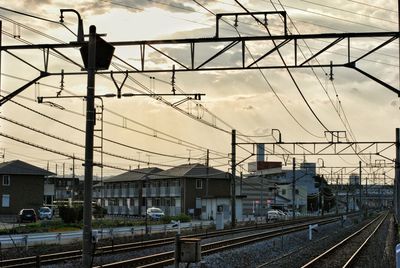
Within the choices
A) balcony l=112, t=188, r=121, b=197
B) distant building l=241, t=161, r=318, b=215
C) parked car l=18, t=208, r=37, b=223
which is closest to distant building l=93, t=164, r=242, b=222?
balcony l=112, t=188, r=121, b=197

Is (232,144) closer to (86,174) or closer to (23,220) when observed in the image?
(23,220)

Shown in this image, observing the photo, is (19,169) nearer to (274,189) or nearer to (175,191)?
(175,191)

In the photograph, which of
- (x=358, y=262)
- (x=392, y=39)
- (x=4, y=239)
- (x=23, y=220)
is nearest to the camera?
(x=392, y=39)

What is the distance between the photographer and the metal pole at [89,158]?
12.0 meters

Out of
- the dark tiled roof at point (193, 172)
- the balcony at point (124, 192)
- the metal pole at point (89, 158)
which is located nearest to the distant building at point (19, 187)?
the dark tiled roof at point (193, 172)

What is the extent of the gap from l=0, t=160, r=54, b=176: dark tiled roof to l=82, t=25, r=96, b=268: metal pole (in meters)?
61.2

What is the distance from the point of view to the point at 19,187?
7094 cm

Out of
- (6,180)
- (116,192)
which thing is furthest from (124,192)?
(6,180)

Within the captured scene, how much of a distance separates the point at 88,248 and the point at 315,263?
1408cm

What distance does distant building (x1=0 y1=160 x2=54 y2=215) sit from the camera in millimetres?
69938

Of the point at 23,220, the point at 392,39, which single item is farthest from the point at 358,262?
the point at 23,220

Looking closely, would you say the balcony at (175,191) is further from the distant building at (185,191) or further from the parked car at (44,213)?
the parked car at (44,213)

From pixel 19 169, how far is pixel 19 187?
2183 mm

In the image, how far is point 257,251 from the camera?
2873cm
